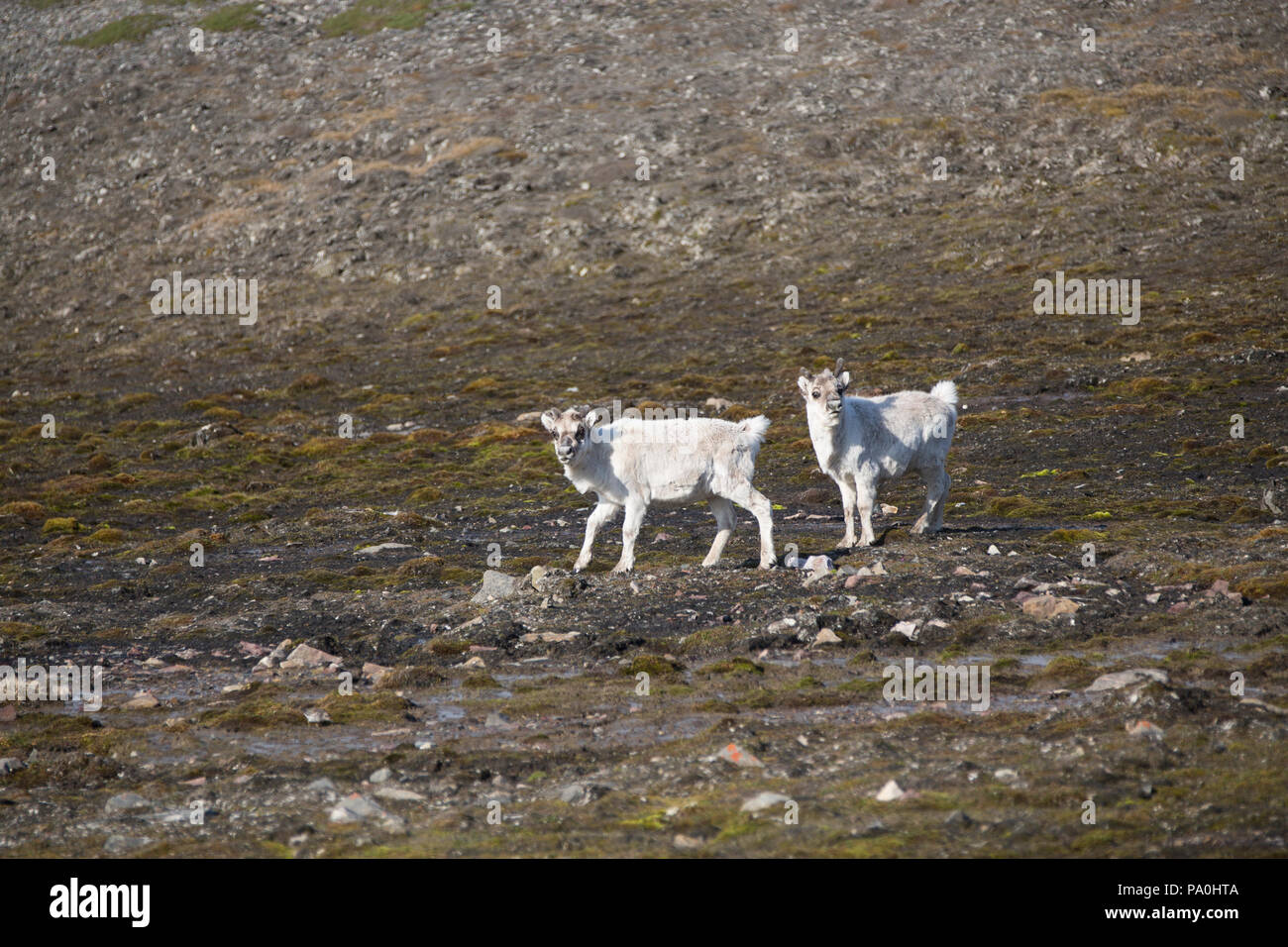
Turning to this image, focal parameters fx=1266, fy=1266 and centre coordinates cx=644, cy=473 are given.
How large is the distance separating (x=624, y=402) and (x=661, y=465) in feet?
82.2

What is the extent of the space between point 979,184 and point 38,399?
46469 millimetres

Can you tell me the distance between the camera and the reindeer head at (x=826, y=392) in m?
20.4

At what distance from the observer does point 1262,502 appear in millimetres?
25469

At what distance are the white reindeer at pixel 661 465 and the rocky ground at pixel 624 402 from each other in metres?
1.12

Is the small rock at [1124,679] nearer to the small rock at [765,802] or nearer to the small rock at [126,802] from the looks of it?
the small rock at [765,802]

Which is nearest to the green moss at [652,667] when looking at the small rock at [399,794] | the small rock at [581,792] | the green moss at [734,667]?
the green moss at [734,667]

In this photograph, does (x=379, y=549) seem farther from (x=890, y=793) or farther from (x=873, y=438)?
(x=890, y=793)

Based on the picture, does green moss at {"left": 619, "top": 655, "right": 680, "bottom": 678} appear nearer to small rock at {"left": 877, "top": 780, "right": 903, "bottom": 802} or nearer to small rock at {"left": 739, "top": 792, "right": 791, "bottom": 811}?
small rock at {"left": 739, "top": 792, "right": 791, "bottom": 811}

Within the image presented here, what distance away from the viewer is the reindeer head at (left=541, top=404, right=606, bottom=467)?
19.4 metres

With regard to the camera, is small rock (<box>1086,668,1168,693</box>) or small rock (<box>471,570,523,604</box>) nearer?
small rock (<box>1086,668,1168,693</box>)

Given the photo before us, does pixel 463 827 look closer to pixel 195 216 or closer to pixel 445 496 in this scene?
pixel 445 496

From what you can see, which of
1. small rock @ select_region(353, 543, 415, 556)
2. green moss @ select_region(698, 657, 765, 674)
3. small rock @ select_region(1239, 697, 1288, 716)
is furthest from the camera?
small rock @ select_region(353, 543, 415, 556)

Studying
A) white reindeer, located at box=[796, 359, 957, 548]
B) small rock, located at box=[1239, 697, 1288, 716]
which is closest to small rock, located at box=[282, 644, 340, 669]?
white reindeer, located at box=[796, 359, 957, 548]

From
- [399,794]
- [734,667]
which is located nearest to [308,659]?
[734,667]
